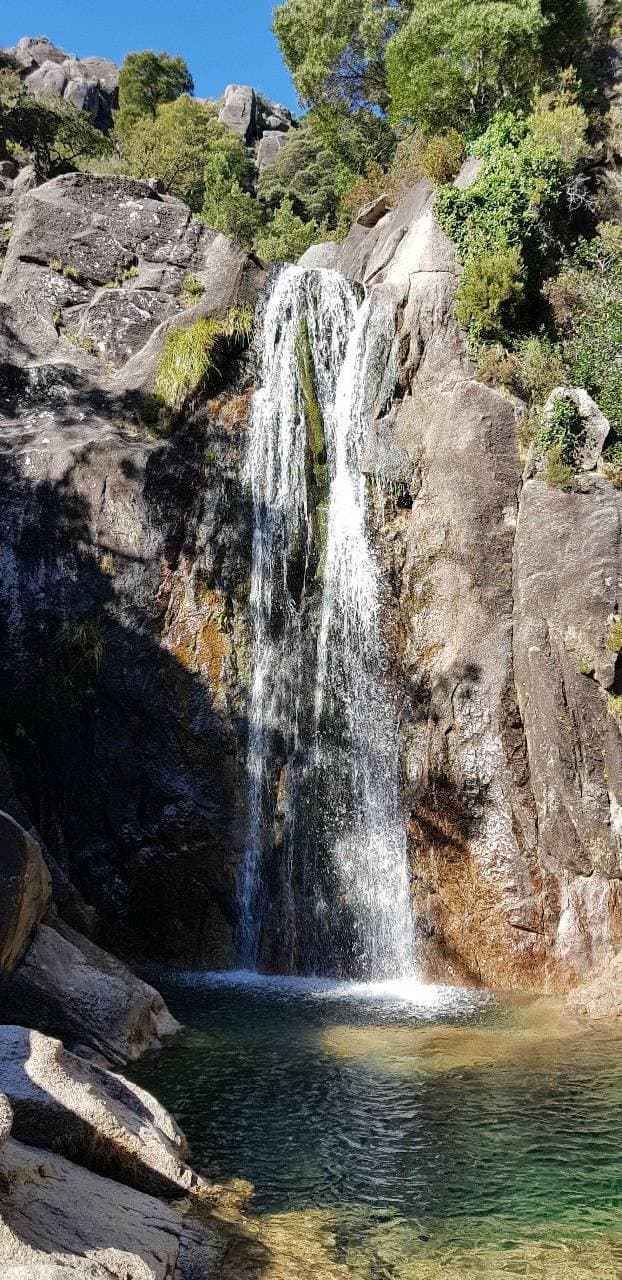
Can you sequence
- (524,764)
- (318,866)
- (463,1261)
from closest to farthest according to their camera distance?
1. (463,1261)
2. (524,764)
3. (318,866)

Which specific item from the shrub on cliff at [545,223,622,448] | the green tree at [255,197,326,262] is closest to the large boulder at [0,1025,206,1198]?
the shrub on cliff at [545,223,622,448]

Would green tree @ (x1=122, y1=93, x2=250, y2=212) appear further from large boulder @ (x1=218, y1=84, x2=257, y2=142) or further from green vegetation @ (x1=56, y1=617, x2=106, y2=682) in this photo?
green vegetation @ (x1=56, y1=617, x2=106, y2=682)

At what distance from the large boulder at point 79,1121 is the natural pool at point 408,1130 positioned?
56 centimetres

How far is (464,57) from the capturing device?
20.5m

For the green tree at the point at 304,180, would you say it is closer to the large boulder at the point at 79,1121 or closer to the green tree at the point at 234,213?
the green tree at the point at 234,213

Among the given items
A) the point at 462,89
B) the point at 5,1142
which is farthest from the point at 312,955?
the point at 462,89

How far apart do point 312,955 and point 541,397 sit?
28.5 feet

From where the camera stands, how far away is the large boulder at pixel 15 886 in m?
7.27

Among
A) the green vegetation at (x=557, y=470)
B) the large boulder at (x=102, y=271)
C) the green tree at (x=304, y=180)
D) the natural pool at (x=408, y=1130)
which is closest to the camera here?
the natural pool at (x=408, y=1130)

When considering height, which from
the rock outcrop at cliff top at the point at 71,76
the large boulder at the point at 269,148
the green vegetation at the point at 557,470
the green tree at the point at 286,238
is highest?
the rock outcrop at cliff top at the point at 71,76

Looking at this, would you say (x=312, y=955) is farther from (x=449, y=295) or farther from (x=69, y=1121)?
(x=449, y=295)

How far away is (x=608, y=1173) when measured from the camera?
20.3 feet

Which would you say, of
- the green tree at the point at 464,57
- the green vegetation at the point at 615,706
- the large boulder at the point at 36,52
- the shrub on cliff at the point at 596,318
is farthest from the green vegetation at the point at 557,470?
the large boulder at the point at 36,52

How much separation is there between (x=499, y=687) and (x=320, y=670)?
8.79ft
